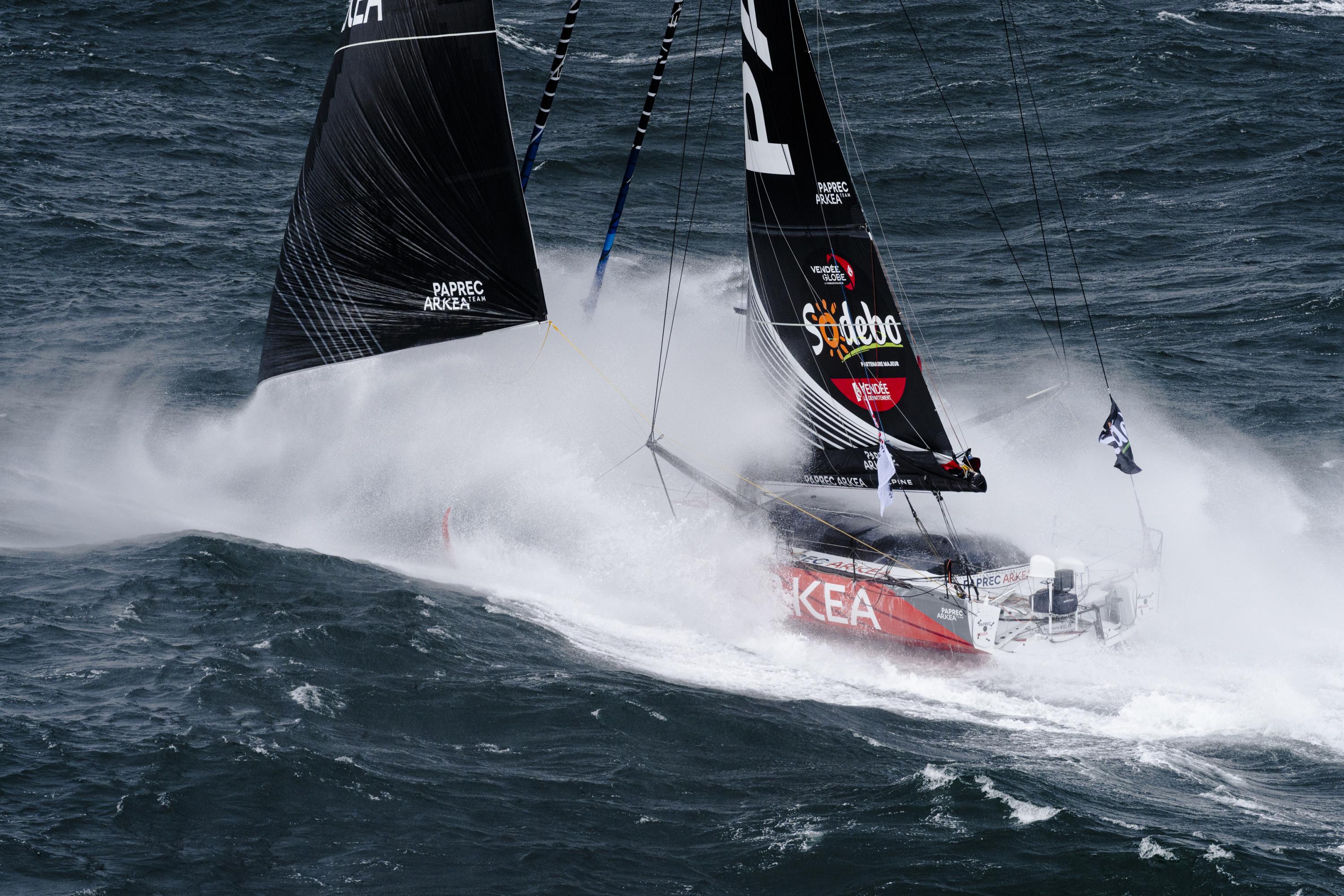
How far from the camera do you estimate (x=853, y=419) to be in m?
21.9

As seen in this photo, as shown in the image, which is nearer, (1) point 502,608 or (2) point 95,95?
(1) point 502,608

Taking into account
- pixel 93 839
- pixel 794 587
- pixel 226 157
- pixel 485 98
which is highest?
pixel 226 157

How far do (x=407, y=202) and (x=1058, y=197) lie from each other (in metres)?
26.5

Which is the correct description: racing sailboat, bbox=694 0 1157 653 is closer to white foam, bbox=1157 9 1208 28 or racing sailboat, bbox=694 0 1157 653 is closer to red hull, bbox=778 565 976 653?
red hull, bbox=778 565 976 653

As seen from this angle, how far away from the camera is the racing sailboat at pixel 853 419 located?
65.8ft

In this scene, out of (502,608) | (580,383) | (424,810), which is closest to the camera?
(424,810)

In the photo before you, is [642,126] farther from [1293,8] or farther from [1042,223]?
[1293,8]

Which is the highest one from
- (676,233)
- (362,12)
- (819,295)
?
(676,233)

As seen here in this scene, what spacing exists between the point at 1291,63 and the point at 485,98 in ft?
131

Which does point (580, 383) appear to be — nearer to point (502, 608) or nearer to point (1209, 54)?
point (502, 608)

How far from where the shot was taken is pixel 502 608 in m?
21.6

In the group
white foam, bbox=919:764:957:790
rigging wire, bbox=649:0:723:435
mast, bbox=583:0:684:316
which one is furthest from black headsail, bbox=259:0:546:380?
white foam, bbox=919:764:957:790

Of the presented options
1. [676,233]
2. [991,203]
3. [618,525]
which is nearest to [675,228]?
[618,525]

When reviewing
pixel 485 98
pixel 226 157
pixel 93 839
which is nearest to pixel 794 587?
pixel 485 98
